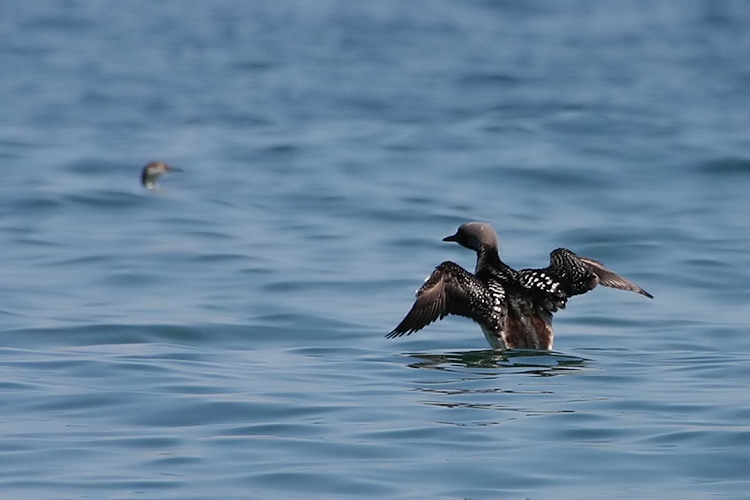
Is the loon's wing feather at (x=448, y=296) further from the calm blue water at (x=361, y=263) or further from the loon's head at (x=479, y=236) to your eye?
the loon's head at (x=479, y=236)

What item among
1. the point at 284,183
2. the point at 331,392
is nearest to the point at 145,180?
the point at 284,183

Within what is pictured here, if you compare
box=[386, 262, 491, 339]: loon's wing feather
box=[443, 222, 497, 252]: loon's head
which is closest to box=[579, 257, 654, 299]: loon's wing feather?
box=[443, 222, 497, 252]: loon's head

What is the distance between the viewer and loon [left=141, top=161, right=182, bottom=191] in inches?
698

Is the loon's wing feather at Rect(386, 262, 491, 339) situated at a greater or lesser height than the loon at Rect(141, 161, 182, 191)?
lesser

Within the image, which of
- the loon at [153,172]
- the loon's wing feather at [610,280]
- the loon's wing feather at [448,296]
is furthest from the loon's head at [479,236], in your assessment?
the loon at [153,172]

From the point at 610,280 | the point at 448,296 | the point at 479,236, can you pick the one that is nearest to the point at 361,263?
the point at 479,236

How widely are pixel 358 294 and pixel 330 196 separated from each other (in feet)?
17.4

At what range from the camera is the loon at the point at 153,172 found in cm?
1773

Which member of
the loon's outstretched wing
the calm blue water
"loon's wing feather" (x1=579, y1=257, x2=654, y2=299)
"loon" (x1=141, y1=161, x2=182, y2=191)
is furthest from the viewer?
"loon" (x1=141, y1=161, x2=182, y2=191)

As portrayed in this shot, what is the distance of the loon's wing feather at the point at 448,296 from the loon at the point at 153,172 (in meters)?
8.22

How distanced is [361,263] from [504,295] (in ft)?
12.7

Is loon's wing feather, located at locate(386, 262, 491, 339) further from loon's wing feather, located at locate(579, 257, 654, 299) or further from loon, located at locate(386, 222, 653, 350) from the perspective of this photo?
loon's wing feather, located at locate(579, 257, 654, 299)

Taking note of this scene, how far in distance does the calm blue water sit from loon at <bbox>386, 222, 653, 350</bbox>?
28 cm

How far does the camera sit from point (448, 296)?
33.3 feet
